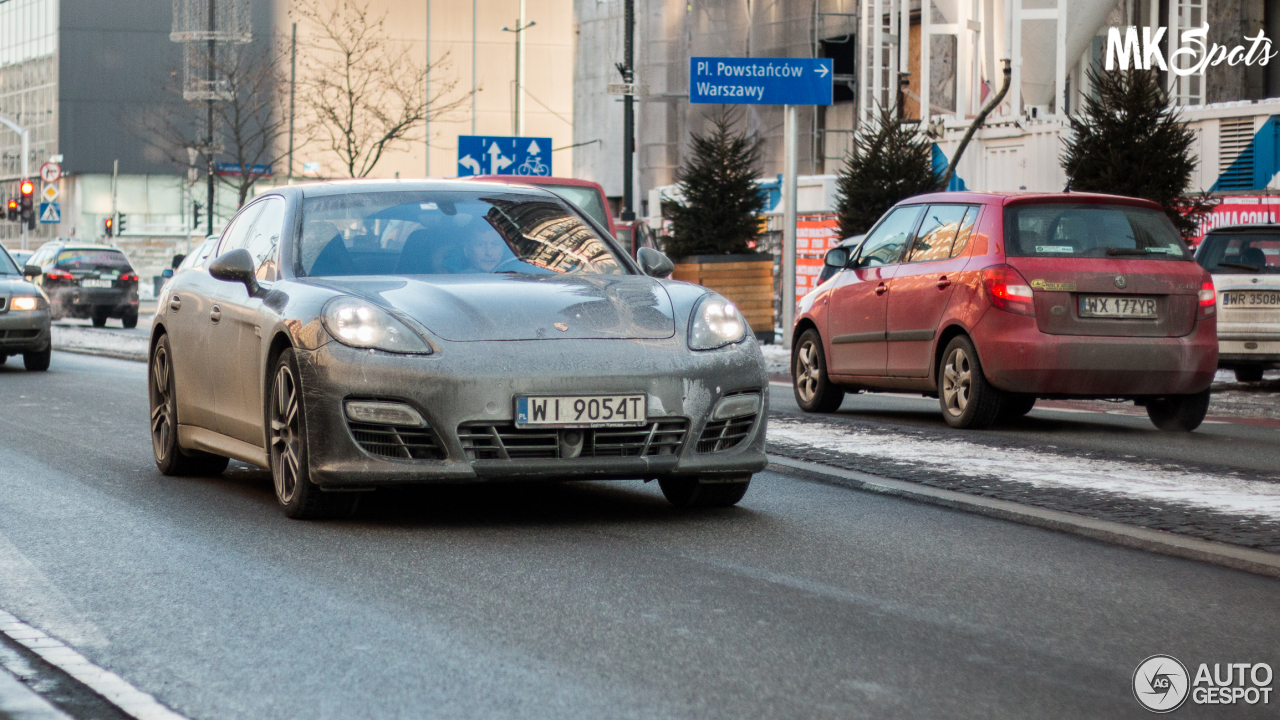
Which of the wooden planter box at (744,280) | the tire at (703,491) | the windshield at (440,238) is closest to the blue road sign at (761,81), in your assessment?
the wooden planter box at (744,280)

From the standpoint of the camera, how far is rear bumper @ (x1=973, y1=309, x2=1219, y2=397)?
11.2m

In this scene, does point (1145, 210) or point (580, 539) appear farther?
point (1145, 210)

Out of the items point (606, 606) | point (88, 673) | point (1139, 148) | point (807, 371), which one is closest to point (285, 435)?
point (606, 606)

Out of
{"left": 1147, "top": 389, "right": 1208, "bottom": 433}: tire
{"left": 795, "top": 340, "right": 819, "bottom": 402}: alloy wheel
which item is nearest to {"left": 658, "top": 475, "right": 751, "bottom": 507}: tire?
{"left": 1147, "top": 389, "right": 1208, "bottom": 433}: tire

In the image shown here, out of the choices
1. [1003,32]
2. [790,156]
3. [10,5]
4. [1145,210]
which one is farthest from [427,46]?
[1145,210]

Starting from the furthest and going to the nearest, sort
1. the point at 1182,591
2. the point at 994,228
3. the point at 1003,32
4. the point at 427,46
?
the point at 427,46 → the point at 1003,32 → the point at 994,228 → the point at 1182,591

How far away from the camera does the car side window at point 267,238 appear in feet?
25.7

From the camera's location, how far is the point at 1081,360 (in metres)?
11.2

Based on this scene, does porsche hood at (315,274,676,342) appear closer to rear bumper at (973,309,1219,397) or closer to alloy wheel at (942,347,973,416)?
rear bumper at (973,309,1219,397)

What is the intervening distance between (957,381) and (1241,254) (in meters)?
6.16

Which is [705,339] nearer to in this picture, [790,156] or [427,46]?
[790,156]

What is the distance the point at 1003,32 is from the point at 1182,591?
34.4 m

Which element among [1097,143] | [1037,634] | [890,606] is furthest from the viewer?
[1097,143]

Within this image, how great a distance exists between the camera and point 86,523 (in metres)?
7.21
